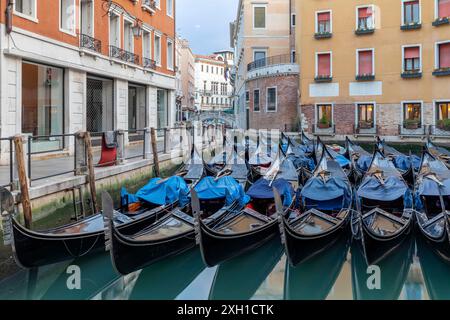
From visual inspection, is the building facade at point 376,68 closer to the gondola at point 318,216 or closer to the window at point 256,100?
the window at point 256,100

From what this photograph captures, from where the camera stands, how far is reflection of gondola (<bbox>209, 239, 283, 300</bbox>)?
4195 millimetres

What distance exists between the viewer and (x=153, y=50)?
11844 millimetres

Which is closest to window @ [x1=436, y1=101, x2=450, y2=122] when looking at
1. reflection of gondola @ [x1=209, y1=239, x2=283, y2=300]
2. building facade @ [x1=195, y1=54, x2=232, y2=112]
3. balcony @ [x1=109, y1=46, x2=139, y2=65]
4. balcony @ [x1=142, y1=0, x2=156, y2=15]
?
balcony @ [x1=142, y1=0, x2=156, y2=15]

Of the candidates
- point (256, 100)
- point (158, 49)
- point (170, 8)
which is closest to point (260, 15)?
point (256, 100)

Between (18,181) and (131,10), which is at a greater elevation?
(131,10)

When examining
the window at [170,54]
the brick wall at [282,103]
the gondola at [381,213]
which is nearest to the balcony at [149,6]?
the window at [170,54]

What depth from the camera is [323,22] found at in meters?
15.5

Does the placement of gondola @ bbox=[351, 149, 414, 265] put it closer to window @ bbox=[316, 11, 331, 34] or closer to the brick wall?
window @ bbox=[316, 11, 331, 34]

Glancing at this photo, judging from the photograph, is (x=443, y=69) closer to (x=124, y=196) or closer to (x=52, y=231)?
(x=124, y=196)

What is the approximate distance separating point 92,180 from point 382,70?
11519mm

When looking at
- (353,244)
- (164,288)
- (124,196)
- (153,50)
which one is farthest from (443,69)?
(164,288)

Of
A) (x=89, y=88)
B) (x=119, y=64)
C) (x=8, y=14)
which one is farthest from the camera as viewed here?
(x=119, y=64)

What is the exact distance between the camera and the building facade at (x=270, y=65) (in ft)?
57.8

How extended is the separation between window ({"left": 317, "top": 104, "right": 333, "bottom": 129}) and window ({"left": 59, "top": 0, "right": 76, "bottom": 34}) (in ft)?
30.3
